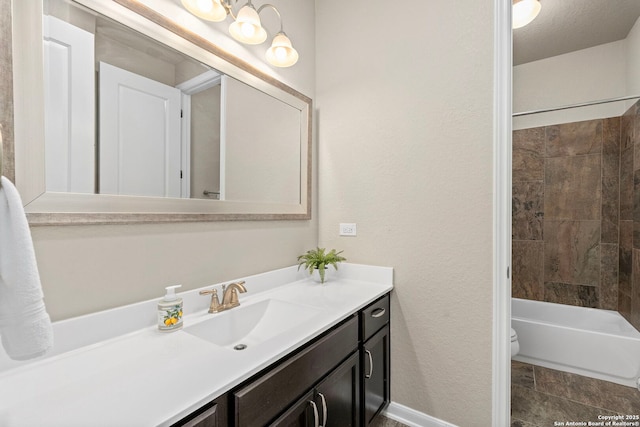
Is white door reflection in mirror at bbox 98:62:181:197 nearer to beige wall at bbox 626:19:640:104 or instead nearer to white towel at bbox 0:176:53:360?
white towel at bbox 0:176:53:360

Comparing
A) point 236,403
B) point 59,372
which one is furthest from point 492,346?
point 59,372

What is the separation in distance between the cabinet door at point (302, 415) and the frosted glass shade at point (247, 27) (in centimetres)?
153

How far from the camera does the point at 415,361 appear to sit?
1594 millimetres

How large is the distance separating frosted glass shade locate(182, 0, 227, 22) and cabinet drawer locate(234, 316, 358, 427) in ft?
4.46

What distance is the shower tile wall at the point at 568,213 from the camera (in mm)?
2352

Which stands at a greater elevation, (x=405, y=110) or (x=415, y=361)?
(x=405, y=110)

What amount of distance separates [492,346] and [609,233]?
1.87 meters

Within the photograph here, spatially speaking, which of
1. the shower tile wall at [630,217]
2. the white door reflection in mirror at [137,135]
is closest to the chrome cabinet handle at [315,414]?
the white door reflection in mirror at [137,135]

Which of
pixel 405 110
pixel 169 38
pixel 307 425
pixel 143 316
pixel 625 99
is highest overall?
pixel 625 99

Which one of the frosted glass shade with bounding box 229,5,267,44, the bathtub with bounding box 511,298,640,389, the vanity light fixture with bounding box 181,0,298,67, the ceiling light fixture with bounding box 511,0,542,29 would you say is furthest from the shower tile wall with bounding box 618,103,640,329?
the frosted glass shade with bounding box 229,5,267,44

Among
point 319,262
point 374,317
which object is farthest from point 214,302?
point 374,317

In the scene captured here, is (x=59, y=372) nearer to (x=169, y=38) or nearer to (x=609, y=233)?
→ (x=169, y=38)

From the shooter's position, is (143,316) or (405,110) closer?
(143,316)

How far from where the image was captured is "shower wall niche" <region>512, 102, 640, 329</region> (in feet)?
7.18
